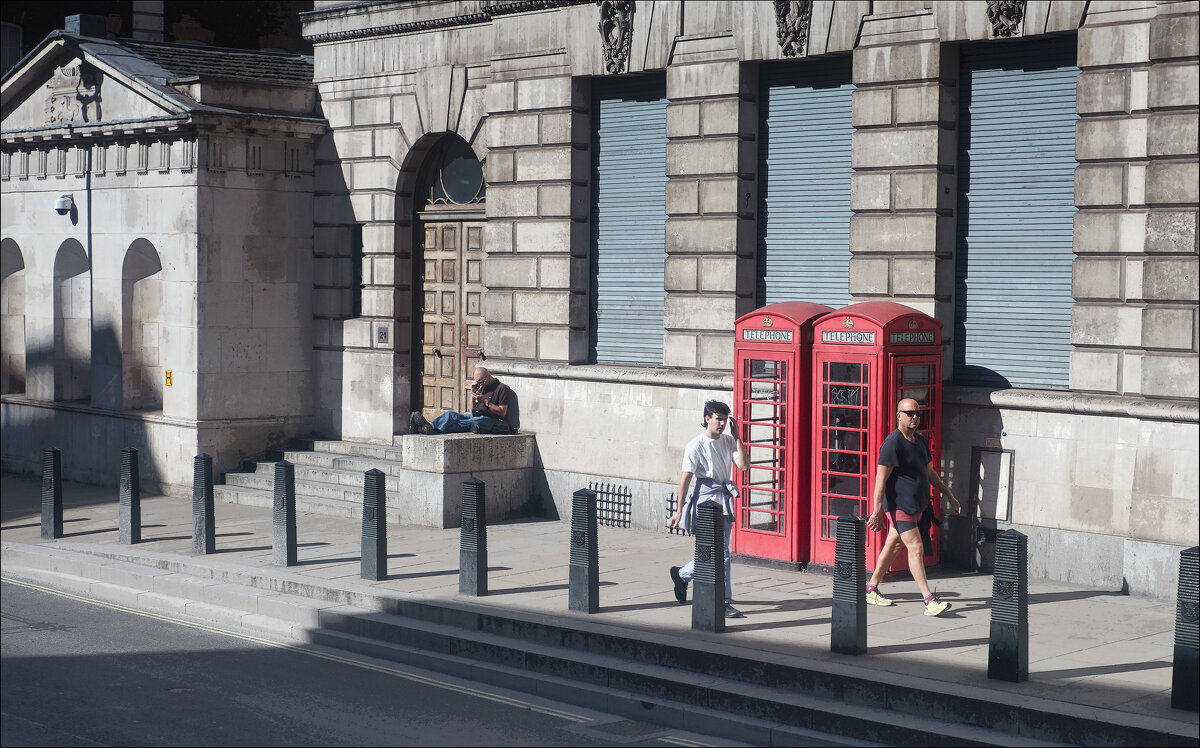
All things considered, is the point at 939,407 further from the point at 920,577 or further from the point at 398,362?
the point at 398,362

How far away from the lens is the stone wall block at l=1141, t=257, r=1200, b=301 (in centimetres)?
1232

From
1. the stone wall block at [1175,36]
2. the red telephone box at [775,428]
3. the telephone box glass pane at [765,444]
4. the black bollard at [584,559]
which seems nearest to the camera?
the black bollard at [584,559]

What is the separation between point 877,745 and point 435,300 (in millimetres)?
12466

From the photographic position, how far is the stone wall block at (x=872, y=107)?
14.4m

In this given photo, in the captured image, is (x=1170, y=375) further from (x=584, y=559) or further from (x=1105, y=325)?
(x=584, y=559)

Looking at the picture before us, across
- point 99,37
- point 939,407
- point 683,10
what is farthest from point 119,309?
point 939,407

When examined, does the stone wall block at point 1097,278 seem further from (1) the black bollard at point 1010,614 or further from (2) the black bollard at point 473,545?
(2) the black bollard at point 473,545

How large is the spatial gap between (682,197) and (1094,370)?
17.7 ft

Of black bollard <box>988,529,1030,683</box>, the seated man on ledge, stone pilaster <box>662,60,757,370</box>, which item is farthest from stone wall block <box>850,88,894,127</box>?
black bollard <box>988,529,1030,683</box>

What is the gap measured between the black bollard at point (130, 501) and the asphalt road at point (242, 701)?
3.68 m

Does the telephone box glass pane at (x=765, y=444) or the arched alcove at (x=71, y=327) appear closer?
the telephone box glass pane at (x=765, y=444)

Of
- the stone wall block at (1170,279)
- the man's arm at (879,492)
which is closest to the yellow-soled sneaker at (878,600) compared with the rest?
the man's arm at (879,492)

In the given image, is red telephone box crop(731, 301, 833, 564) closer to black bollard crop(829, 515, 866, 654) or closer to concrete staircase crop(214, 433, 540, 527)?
black bollard crop(829, 515, 866, 654)

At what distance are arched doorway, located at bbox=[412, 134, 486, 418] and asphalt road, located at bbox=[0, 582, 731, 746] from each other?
7.90 metres
